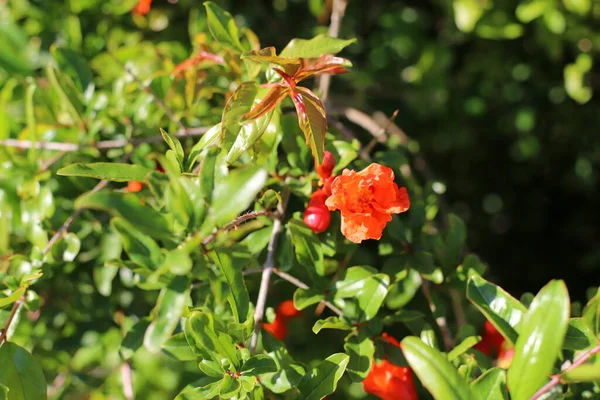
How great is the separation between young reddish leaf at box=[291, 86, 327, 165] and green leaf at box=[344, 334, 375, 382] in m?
0.31

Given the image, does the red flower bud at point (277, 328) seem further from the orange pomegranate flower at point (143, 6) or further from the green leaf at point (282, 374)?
the orange pomegranate flower at point (143, 6)

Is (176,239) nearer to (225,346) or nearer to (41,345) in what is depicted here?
(225,346)

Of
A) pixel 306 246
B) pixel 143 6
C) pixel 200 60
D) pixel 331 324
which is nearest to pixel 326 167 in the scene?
pixel 306 246

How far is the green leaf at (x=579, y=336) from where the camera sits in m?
0.82

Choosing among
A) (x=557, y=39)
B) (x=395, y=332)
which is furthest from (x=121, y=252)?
(x=557, y=39)

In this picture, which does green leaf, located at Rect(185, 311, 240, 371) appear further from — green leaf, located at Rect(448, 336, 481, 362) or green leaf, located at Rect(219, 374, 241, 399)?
green leaf, located at Rect(448, 336, 481, 362)

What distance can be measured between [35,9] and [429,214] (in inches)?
43.7

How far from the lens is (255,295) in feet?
3.96

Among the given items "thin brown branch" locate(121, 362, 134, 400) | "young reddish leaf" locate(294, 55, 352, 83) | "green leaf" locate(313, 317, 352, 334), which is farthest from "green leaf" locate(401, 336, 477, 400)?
"thin brown branch" locate(121, 362, 134, 400)

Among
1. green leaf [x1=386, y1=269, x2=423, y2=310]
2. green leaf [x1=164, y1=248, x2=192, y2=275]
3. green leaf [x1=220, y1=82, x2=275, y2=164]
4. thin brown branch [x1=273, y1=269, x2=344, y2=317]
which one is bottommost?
green leaf [x1=386, y1=269, x2=423, y2=310]

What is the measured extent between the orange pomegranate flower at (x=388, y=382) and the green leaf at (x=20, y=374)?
1.70ft

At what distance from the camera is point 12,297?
853 mm

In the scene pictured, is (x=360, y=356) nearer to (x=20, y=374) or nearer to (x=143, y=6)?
(x=20, y=374)

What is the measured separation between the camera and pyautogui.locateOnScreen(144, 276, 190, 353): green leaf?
73cm
